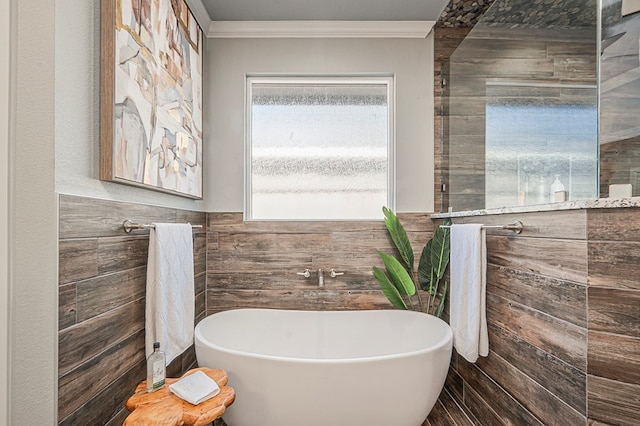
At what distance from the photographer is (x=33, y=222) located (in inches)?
43.8

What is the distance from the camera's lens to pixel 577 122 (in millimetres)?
1627

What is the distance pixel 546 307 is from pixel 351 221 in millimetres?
1399

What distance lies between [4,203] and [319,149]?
197 centimetres

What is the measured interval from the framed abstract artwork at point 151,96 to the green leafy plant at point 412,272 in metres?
1.37

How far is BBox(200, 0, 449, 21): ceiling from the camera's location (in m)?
2.35

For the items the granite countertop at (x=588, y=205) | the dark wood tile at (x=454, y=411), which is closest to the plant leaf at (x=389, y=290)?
the dark wood tile at (x=454, y=411)

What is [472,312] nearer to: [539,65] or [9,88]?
[539,65]

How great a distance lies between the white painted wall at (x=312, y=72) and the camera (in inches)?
104

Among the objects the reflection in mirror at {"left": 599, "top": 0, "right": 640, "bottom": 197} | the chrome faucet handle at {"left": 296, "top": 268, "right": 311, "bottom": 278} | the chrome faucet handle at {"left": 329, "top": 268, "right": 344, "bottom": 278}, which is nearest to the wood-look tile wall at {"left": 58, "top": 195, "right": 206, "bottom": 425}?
the chrome faucet handle at {"left": 296, "top": 268, "right": 311, "bottom": 278}

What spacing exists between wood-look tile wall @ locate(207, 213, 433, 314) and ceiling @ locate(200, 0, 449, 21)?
1.46 m

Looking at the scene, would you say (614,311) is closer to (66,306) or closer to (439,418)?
(439,418)

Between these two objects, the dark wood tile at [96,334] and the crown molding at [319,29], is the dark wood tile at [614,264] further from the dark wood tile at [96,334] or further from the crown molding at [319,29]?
the crown molding at [319,29]

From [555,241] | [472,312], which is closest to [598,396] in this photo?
[555,241]

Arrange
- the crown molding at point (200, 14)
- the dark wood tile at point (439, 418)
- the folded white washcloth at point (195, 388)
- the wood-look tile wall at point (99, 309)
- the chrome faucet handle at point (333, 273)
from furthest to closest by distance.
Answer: the chrome faucet handle at point (333, 273) → the crown molding at point (200, 14) → the dark wood tile at point (439, 418) → the folded white washcloth at point (195, 388) → the wood-look tile wall at point (99, 309)
